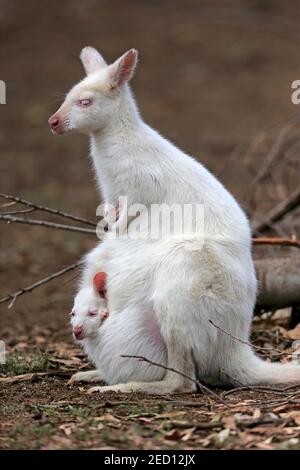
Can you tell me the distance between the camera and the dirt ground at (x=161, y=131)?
3.74m

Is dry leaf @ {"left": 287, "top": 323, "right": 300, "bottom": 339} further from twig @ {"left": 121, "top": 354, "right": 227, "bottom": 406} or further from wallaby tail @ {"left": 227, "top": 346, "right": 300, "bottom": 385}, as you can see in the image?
twig @ {"left": 121, "top": 354, "right": 227, "bottom": 406}

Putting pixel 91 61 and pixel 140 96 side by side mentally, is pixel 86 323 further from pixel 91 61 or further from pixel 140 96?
pixel 140 96

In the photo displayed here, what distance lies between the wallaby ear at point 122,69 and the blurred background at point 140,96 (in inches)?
91.0

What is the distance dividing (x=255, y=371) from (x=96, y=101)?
1457 mm

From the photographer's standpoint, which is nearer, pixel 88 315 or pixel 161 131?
pixel 88 315

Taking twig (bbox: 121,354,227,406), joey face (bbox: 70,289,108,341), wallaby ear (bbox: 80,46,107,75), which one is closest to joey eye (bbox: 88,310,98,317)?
joey face (bbox: 70,289,108,341)

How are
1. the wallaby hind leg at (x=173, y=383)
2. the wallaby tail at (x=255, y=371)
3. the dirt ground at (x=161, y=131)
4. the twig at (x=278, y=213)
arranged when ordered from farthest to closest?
1. the twig at (x=278, y=213)
2. the wallaby tail at (x=255, y=371)
3. the wallaby hind leg at (x=173, y=383)
4. the dirt ground at (x=161, y=131)

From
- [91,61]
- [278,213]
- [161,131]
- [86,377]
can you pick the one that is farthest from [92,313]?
[161,131]

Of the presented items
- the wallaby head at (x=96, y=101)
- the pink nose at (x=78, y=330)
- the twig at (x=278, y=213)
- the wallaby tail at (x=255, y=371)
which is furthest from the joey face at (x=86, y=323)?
the twig at (x=278, y=213)

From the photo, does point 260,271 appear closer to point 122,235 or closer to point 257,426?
point 122,235

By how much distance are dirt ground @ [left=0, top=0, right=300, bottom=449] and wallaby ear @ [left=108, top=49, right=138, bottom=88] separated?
0.48 metres

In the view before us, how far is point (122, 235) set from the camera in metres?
4.53

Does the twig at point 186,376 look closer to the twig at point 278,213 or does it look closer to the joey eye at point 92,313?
the joey eye at point 92,313

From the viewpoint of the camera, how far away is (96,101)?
453cm
